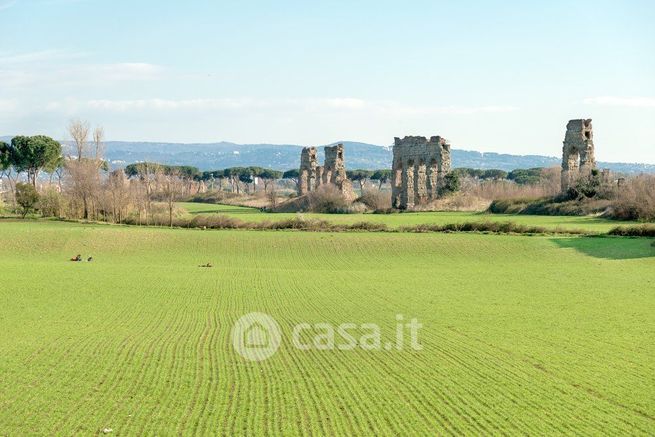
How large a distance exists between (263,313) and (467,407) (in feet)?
33.5

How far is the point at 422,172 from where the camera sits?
74.9 meters

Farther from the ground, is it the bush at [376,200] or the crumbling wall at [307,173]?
the crumbling wall at [307,173]

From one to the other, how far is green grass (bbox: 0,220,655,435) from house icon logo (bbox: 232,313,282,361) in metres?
0.28

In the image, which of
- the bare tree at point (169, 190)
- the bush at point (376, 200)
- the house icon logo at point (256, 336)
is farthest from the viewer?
the bush at point (376, 200)

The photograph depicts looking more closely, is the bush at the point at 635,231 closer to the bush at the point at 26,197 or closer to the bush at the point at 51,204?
the bush at the point at 51,204

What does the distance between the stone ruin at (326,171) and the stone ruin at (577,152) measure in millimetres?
20823

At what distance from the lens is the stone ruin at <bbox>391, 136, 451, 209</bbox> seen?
73.9 m

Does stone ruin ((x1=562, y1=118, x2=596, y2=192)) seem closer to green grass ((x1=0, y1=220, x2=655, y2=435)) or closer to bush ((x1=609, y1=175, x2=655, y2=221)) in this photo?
bush ((x1=609, y1=175, x2=655, y2=221))

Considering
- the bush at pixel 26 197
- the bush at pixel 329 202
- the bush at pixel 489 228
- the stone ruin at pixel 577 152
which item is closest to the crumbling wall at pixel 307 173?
the bush at pixel 329 202

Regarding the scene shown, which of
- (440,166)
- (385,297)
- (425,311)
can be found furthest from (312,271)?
(440,166)

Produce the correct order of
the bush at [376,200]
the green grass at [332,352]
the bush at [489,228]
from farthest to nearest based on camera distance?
the bush at [376,200] → the bush at [489,228] → the green grass at [332,352]

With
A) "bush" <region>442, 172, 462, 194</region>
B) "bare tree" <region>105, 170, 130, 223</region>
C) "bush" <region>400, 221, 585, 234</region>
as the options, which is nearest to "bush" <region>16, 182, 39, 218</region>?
"bare tree" <region>105, 170, 130, 223</region>

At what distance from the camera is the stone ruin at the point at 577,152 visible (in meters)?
64.0

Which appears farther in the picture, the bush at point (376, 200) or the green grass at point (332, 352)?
the bush at point (376, 200)
